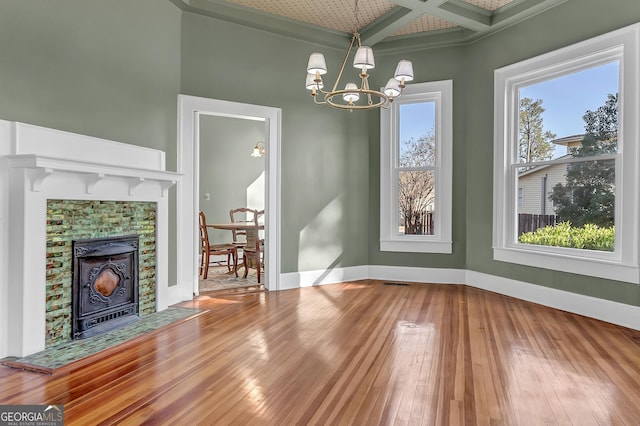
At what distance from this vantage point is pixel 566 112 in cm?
429

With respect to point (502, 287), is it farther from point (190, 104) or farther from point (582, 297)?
point (190, 104)

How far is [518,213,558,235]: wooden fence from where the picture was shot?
14.6 ft

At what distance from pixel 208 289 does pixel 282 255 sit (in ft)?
3.45

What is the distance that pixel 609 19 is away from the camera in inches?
149

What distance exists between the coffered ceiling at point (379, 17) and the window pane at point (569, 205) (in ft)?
5.91

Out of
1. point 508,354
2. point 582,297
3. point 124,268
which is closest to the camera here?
point 508,354

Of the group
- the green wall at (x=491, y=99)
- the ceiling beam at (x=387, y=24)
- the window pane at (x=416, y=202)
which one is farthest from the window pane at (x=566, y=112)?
the ceiling beam at (x=387, y=24)

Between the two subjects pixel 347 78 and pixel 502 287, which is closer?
pixel 502 287

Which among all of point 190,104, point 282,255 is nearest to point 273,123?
point 190,104

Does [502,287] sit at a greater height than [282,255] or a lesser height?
Answer: lesser

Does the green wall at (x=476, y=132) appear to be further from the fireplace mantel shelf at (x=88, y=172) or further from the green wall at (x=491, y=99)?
the fireplace mantel shelf at (x=88, y=172)

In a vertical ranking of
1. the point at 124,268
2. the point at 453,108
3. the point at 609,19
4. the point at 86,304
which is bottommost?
the point at 86,304

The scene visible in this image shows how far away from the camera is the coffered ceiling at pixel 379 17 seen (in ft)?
15.0

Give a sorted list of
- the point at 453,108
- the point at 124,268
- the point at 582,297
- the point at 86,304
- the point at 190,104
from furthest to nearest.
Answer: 1. the point at 453,108
2. the point at 190,104
3. the point at 582,297
4. the point at 124,268
5. the point at 86,304
